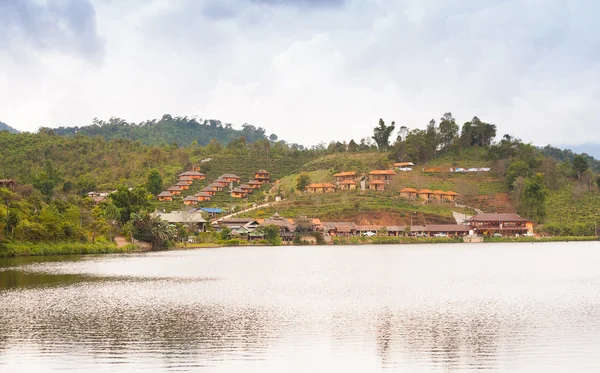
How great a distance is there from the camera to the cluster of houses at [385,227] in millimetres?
92625

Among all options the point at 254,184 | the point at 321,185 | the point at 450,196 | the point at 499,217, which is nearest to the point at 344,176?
the point at 321,185

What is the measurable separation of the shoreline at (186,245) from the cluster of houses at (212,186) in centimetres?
2876

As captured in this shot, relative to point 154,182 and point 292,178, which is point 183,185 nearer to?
point 154,182

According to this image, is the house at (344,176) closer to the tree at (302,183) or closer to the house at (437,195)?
the tree at (302,183)

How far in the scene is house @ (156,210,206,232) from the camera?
307 ft

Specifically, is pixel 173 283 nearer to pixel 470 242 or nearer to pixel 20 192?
pixel 20 192

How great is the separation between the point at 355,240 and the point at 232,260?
3558 centimetres

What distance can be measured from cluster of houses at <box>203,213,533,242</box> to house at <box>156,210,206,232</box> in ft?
7.01

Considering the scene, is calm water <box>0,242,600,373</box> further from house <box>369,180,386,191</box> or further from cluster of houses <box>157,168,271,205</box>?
cluster of houses <box>157,168,271,205</box>

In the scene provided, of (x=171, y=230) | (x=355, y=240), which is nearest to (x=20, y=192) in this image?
(x=171, y=230)

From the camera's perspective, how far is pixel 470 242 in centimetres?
9838

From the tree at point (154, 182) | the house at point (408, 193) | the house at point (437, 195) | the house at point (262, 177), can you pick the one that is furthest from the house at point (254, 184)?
the house at point (437, 195)

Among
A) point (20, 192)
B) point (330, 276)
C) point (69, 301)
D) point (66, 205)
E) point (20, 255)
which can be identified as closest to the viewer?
point (69, 301)

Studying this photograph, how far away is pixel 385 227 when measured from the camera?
98.2 metres
